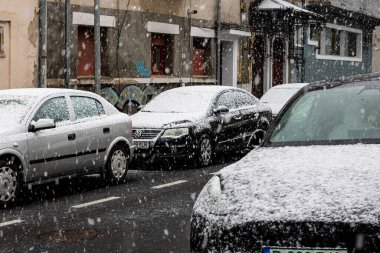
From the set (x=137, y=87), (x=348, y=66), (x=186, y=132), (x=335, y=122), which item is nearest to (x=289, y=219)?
(x=335, y=122)

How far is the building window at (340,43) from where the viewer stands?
3981 centimetres

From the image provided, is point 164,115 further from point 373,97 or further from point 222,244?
point 222,244

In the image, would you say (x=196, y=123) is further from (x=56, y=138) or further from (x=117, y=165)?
(x=56, y=138)

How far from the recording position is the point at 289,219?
174 inches

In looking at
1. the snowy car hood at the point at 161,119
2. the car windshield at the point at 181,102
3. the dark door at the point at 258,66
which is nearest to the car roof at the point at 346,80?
the snowy car hood at the point at 161,119

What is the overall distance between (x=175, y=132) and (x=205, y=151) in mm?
885

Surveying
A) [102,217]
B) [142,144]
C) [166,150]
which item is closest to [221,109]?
[166,150]

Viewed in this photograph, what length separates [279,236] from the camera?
447 centimetres

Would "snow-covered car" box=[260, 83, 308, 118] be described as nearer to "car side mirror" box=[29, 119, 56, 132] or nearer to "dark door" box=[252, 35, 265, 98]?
"dark door" box=[252, 35, 265, 98]

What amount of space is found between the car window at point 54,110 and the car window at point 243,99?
19.7ft

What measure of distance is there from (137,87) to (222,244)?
19354 millimetres

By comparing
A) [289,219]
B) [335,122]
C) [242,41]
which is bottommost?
[289,219]

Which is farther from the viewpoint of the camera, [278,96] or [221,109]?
[278,96]

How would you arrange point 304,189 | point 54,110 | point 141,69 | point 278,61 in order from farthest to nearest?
point 278,61 < point 141,69 < point 54,110 < point 304,189
